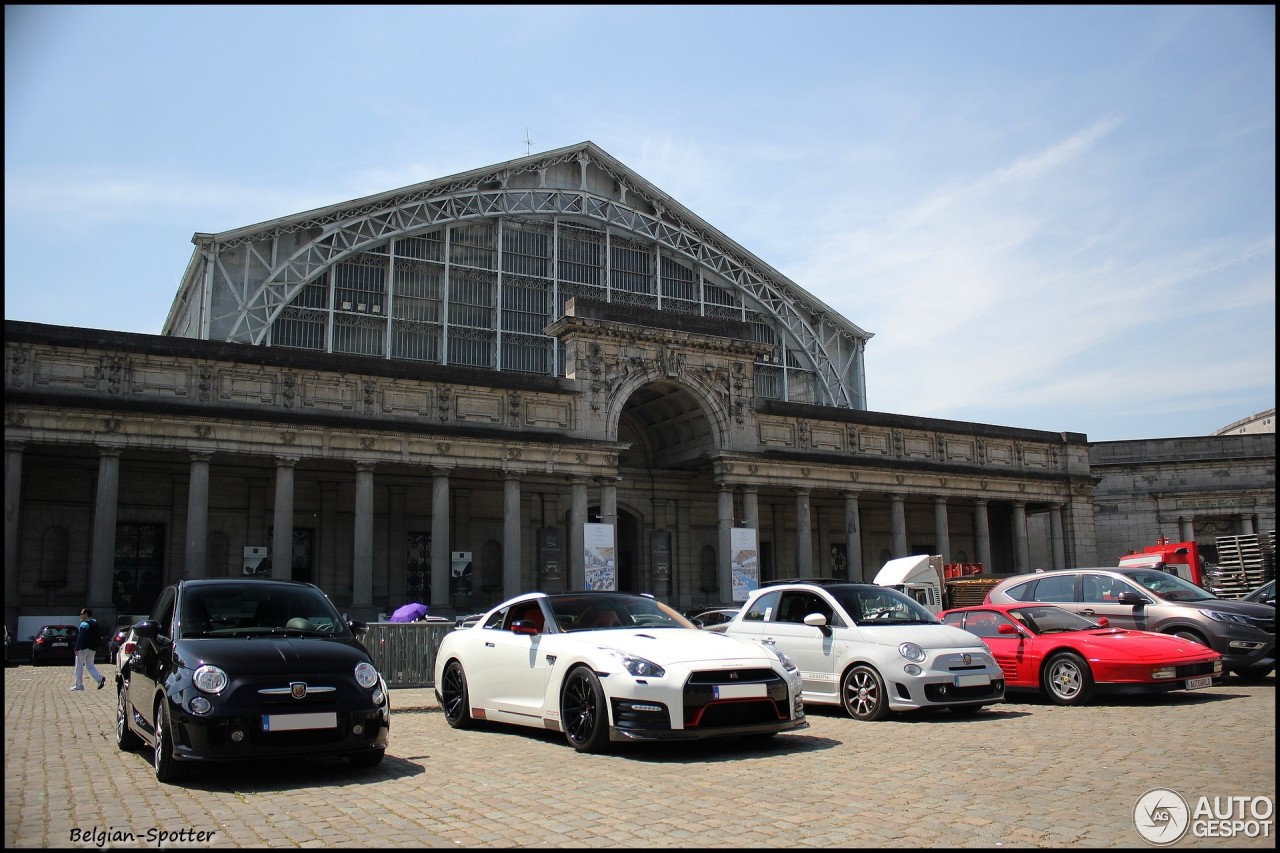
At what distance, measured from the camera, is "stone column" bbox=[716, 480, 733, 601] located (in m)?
33.5

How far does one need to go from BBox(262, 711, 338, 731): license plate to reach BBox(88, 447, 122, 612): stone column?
21.5 meters

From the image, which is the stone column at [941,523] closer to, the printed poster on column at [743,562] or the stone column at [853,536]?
the stone column at [853,536]

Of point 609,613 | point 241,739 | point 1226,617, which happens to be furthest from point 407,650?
point 1226,617

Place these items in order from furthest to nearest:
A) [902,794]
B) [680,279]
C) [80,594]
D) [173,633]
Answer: [680,279]
[80,594]
[173,633]
[902,794]

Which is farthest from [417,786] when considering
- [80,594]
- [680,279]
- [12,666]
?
[680,279]

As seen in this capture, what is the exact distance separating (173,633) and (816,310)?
52719 mm

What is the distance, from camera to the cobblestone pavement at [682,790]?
6156 mm

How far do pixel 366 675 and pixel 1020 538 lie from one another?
40.1 metres

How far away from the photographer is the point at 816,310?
58.8 metres

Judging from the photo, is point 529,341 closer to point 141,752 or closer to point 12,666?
point 12,666

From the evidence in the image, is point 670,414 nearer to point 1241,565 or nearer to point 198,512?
point 198,512

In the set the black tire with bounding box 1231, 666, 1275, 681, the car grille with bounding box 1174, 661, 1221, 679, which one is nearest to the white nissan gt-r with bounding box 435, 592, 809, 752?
the car grille with bounding box 1174, 661, 1221, 679

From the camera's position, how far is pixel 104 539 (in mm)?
27234

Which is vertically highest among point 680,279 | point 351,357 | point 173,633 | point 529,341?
point 680,279
